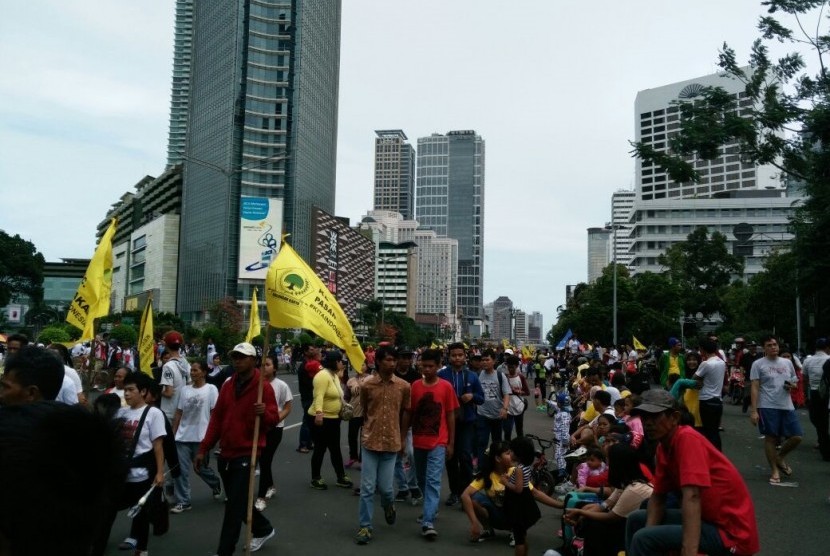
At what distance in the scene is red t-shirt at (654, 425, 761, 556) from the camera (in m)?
3.65

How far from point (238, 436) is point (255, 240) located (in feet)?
231

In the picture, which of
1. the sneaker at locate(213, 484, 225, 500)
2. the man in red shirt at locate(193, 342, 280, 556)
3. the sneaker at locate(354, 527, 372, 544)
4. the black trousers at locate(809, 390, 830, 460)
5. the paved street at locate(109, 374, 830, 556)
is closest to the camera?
the man in red shirt at locate(193, 342, 280, 556)

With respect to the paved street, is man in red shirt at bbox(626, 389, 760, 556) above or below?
above

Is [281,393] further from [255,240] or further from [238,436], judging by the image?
[255,240]

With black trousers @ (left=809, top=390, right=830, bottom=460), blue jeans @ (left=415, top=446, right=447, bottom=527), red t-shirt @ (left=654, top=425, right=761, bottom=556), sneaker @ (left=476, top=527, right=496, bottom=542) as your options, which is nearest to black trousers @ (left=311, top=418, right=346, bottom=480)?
blue jeans @ (left=415, top=446, right=447, bottom=527)

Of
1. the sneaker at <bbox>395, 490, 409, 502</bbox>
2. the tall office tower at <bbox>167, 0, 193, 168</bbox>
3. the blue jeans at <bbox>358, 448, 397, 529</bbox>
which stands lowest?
the sneaker at <bbox>395, 490, 409, 502</bbox>

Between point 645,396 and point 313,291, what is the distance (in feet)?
10.9

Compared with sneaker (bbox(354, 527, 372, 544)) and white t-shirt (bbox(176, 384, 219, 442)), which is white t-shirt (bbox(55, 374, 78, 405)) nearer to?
white t-shirt (bbox(176, 384, 219, 442))

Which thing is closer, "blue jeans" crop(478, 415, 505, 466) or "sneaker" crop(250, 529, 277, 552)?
"sneaker" crop(250, 529, 277, 552)

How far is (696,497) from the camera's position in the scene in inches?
143

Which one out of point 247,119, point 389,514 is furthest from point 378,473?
point 247,119

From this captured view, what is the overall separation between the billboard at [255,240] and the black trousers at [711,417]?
65350mm

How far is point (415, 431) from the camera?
7.32m

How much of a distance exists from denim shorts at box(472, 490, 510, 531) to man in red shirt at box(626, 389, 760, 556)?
2.59 m
